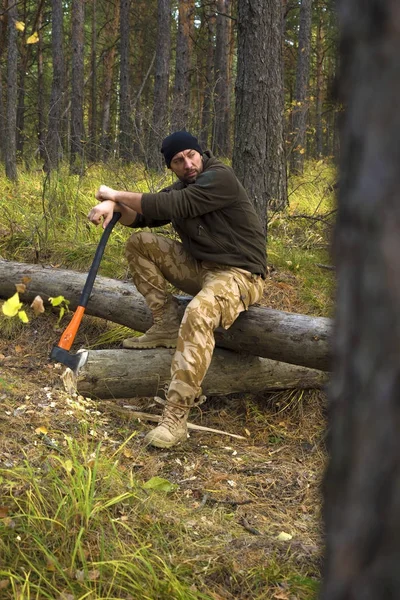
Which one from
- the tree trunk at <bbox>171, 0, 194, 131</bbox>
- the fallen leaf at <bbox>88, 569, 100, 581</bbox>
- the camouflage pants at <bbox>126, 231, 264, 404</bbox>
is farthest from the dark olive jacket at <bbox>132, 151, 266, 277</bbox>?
the tree trunk at <bbox>171, 0, 194, 131</bbox>

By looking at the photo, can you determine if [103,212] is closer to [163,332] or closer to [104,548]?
[163,332]

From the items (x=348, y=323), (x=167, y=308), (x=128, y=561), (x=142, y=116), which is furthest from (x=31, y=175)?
(x=348, y=323)

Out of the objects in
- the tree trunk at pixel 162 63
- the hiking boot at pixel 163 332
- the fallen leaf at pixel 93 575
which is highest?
the tree trunk at pixel 162 63

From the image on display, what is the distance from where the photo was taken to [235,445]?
13.9 feet

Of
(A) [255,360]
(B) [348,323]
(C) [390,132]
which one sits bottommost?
(A) [255,360]

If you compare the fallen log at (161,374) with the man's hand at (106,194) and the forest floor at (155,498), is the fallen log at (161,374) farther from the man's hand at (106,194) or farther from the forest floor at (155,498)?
the man's hand at (106,194)

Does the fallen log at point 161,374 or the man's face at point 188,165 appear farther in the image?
the fallen log at point 161,374

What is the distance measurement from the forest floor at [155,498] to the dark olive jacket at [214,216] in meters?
1.12

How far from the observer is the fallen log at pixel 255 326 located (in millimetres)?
4266

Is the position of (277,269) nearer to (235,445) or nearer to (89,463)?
(235,445)

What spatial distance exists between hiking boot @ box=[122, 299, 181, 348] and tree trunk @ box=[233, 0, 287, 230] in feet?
6.15

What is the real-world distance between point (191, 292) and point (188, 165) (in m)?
0.96

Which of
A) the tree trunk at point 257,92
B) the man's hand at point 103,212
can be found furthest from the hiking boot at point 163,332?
the tree trunk at point 257,92

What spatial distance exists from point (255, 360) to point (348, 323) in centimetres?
386
